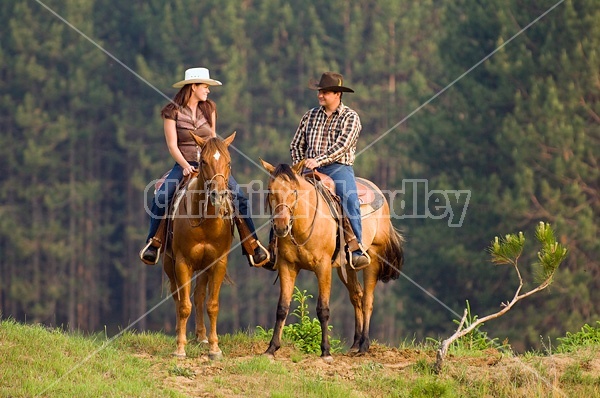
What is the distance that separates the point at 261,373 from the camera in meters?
11.4

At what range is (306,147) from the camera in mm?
13836

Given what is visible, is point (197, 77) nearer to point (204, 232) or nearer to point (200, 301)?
point (204, 232)

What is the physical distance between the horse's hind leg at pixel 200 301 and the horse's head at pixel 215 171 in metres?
2.12

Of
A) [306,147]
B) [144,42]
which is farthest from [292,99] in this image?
[306,147]

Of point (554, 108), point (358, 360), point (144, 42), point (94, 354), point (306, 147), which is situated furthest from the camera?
point (144, 42)

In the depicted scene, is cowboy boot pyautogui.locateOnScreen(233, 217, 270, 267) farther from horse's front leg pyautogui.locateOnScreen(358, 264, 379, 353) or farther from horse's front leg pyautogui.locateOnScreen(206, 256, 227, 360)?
horse's front leg pyautogui.locateOnScreen(358, 264, 379, 353)

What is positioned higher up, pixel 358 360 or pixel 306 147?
pixel 306 147

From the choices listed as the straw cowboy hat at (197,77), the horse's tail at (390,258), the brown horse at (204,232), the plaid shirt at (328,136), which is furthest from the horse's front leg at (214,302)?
the horse's tail at (390,258)

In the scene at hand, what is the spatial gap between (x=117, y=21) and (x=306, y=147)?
39.4 meters

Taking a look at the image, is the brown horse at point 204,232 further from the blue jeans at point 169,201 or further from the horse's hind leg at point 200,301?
the horse's hind leg at point 200,301

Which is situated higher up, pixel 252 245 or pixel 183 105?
pixel 183 105

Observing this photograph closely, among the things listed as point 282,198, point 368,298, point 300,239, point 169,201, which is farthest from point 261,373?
point 368,298

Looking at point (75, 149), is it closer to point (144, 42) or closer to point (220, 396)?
point (144, 42)

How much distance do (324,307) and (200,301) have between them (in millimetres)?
1897
